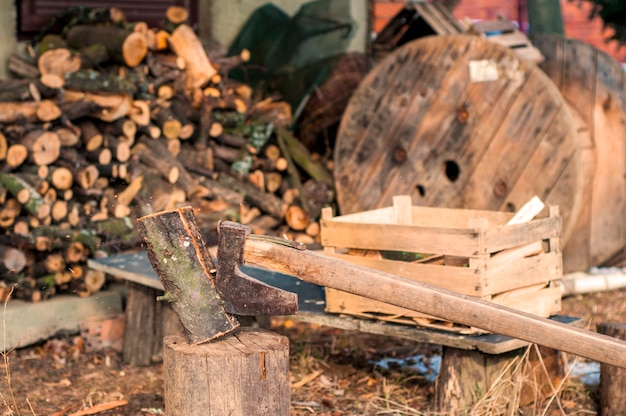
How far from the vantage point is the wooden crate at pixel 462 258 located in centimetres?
393

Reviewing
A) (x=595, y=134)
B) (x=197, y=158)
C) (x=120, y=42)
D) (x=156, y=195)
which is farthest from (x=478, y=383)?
(x=120, y=42)

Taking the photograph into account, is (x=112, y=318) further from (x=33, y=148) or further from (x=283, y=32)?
(x=283, y=32)

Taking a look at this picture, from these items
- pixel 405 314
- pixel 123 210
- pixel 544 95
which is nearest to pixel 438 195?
pixel 544 95

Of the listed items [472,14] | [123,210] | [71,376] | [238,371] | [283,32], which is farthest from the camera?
[472,14]

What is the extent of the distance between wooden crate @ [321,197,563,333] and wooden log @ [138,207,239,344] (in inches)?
44.5

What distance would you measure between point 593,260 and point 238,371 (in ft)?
15.4

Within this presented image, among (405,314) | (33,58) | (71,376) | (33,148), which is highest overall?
(33,58)

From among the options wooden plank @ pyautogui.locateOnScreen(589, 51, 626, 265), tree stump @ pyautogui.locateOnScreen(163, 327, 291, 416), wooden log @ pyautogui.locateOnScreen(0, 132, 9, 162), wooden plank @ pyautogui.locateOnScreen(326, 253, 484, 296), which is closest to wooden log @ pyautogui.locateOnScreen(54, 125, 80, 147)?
wooden log @ pyautogui.locateOnScreen(0, 132, 9, 162)

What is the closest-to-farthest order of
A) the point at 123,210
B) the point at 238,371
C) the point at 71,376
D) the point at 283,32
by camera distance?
1. the point at 238,371
2. the point at 71,376
3. the point at 123,210
4. the point at 283,32

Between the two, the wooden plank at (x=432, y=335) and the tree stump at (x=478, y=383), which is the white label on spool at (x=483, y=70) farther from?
the tree stump at (x=478, y=383)

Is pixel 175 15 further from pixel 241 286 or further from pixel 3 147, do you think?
pixel 241 286

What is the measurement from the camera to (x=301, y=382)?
481 cm

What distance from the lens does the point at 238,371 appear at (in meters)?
3.17

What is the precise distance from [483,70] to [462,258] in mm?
2661
